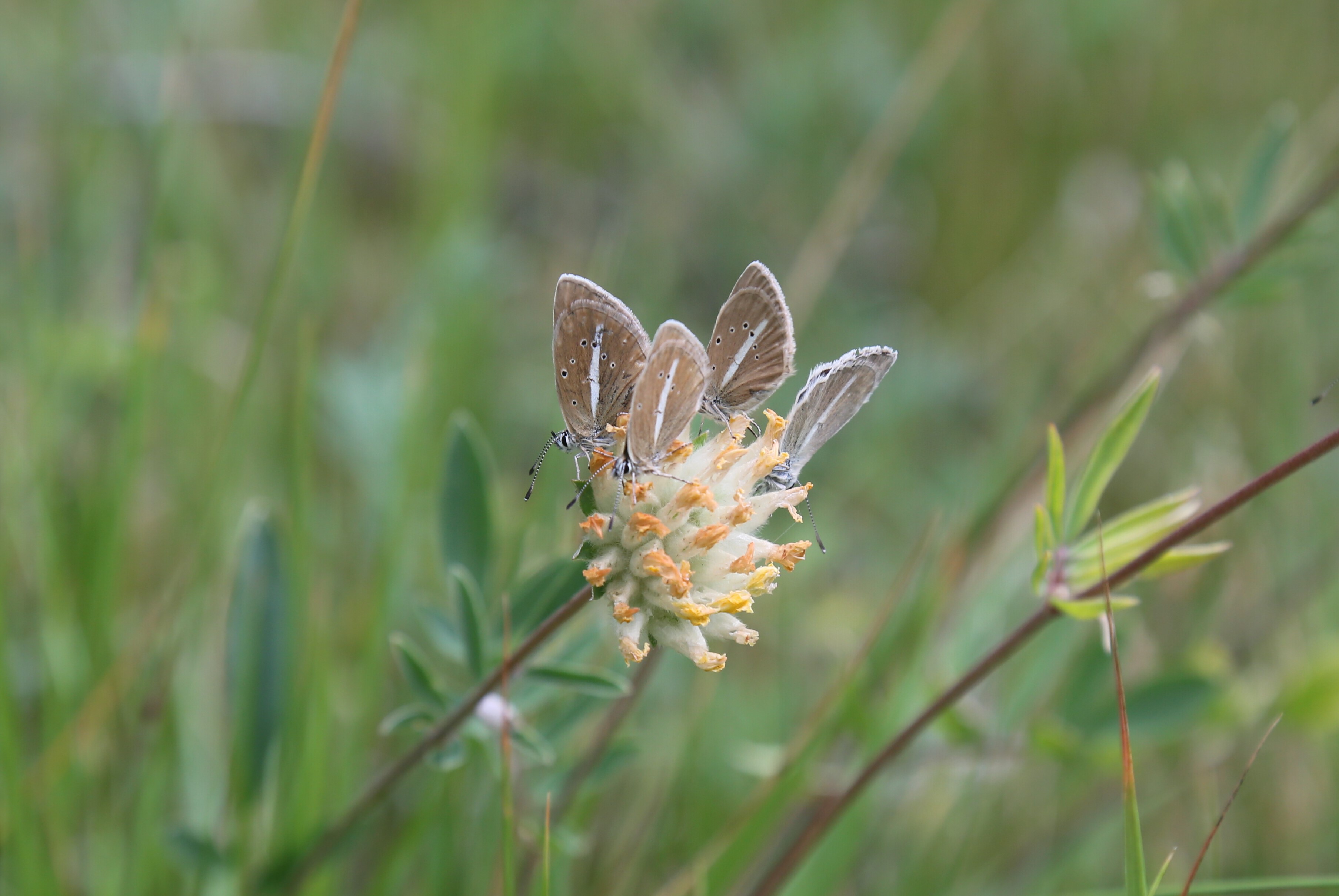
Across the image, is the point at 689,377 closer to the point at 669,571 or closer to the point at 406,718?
the point at 669,571

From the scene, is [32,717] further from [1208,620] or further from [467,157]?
[1208,620]

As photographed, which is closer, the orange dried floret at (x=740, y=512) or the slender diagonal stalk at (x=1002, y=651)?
the slender diagonal stalk at (x=1002, y=651)

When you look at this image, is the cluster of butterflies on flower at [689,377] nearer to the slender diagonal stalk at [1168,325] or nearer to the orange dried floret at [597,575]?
the orange dried floret at [597,575]

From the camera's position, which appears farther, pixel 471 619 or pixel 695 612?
pixel 471 619

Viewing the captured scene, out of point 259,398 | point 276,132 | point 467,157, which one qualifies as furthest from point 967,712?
point 276,132

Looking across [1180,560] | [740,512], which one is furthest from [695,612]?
[1180,560]

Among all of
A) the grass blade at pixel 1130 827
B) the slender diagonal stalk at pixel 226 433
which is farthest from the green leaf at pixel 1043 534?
the slender diagonal stalk at pixel 226 433
